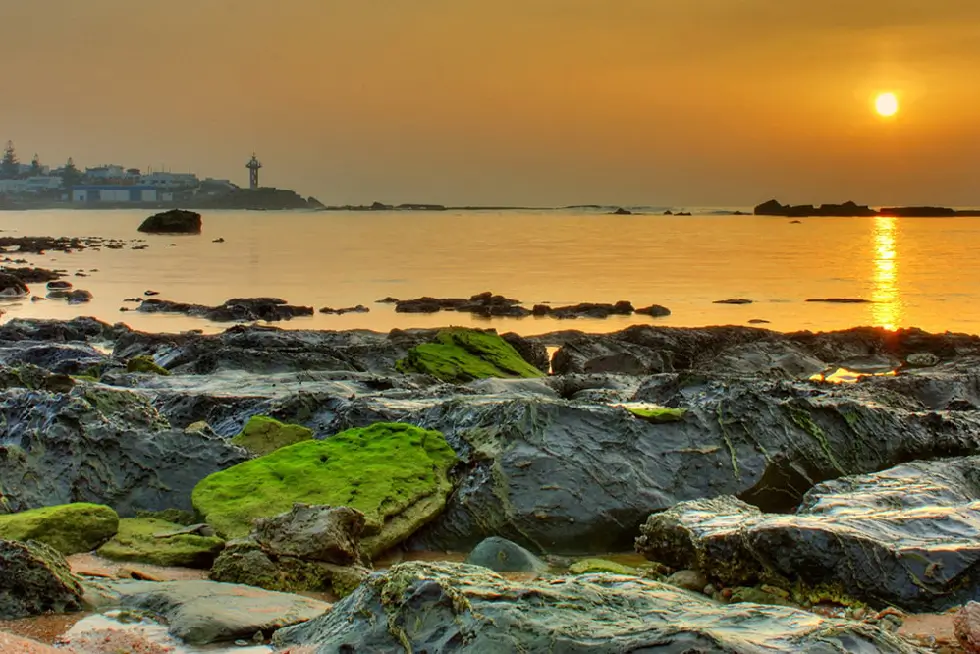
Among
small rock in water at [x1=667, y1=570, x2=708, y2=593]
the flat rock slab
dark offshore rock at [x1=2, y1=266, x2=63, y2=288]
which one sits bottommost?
dark offshore rock at [x1=2, y1=266, x2=63, y2=288]

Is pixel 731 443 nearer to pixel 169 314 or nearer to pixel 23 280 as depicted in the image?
pixel 169 314

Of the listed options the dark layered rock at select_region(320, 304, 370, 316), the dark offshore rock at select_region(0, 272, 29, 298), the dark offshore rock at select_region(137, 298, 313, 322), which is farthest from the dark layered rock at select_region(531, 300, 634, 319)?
the dark offshore rock at select_region(0, 272, 29, 298)

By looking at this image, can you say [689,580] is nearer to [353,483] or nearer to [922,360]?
[353,483]

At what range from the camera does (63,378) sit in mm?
8562

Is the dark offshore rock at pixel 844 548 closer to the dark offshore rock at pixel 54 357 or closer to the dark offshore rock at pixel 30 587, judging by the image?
the dark offshore rock at pixel 30 587

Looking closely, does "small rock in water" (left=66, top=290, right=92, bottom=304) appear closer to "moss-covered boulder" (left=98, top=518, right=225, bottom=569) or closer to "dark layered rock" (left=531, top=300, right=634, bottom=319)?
"dark layered rock" (left=531, top=300, right=634, bottom=319)

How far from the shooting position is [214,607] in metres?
4.44

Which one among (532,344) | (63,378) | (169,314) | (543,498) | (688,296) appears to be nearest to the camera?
(543,498)

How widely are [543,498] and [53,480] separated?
3.09 meters

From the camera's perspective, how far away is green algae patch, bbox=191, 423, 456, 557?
5.97 meters

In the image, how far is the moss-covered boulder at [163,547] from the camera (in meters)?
5.43

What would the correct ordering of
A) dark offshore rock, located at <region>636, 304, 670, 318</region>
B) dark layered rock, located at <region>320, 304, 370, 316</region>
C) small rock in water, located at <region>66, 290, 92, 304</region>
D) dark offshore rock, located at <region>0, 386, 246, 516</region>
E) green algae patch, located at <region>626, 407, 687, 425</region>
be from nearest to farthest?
dark offshore rock, located at <region>0, 386, 246, 516</region>
green algae patch, located at <region>626, 407, 687, 425</region>
dark offshore rock, located at <region>636, 304, 670, 318</region>
dark layered rock, located at <region>320, 304, 370, 316</region>
small rock in water, located at <region>66, 290, 92, 304</region>

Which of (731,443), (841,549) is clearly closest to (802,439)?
(731,443)

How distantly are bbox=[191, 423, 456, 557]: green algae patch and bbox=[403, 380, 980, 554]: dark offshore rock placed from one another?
17 cm
